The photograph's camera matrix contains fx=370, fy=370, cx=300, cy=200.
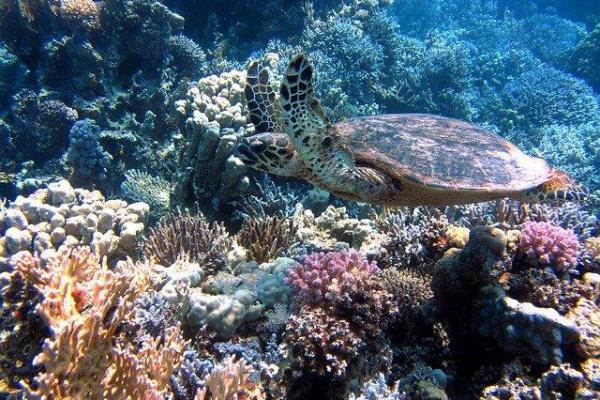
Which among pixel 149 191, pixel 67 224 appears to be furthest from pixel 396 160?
pixel 149 191

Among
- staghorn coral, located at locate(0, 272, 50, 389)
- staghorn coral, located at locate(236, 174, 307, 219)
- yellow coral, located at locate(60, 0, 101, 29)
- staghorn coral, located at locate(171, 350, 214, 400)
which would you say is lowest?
staghorn coral, located at locate(171, 350, 214, 400)

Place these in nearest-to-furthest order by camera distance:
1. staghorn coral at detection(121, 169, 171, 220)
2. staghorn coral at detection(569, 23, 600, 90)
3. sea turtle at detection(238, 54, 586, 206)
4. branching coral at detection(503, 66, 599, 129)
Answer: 1. sea turtle at detection(238, 54, 586, 206)
2. staghorn coral at detection(121, 169, 171, 220)
3. branching coral at detection(503, 66, 599, 129)
4. staghorn coral at detection(569, 23, 600, 90)

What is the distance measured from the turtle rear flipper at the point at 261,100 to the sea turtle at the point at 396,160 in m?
0.01

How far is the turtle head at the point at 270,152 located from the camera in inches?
132

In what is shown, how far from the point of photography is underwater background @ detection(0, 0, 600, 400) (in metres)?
2.29

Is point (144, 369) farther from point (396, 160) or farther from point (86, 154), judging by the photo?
point (86, 154)

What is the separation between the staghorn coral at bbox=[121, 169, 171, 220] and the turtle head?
9.15ft

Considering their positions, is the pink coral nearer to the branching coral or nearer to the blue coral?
the blue coral

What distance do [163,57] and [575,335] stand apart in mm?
8541

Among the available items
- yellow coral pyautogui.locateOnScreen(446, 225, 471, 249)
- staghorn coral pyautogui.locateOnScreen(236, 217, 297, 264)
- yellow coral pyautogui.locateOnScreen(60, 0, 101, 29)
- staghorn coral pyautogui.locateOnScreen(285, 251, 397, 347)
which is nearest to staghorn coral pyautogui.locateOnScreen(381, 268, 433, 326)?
staghorn coral pyautogui.locateOnScreen(285, 251, 397, 347)

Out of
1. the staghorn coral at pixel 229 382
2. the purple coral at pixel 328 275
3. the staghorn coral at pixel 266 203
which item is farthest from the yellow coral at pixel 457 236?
the staghorn coral at pixel 229 382

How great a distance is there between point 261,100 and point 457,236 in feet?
8.36

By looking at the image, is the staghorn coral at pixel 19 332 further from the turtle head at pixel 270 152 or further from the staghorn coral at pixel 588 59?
the staghorn coral at pixel 588 59

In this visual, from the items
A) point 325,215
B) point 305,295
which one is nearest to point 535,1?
point 325,215
